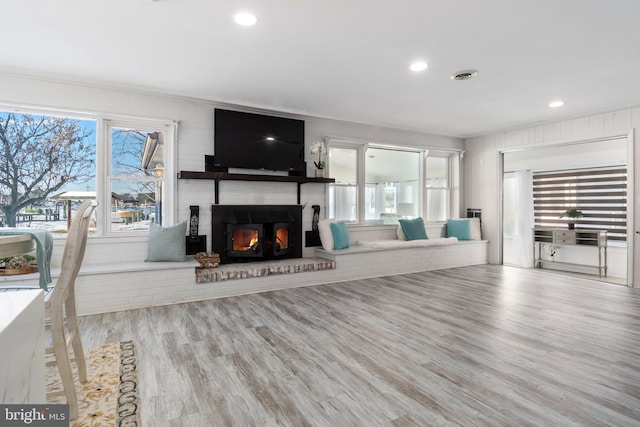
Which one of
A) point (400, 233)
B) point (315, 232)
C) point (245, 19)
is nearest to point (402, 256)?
point (400, 233)

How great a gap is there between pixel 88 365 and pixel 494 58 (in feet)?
14.2

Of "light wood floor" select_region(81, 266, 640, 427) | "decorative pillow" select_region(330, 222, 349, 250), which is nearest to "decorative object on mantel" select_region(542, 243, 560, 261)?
"light wood floor" select_region(81, 266, 640, 427)

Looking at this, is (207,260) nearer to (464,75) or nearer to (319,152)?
(319,152)

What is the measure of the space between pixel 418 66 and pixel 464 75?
61 centimetres

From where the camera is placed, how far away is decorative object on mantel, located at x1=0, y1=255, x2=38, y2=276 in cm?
353

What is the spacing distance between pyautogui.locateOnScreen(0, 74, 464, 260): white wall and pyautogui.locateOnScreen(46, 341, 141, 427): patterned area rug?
2332 millimetres

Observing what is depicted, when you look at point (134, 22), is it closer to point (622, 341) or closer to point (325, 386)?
point (325, 386)

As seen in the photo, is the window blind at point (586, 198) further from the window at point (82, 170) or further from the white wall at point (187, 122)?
the window at point (82, 170)

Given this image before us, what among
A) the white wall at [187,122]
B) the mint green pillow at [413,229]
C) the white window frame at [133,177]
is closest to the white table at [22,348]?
the white window frame at [133,177]

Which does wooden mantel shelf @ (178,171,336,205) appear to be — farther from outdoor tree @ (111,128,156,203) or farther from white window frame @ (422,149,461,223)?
white window frame @ (422,149,461,223)

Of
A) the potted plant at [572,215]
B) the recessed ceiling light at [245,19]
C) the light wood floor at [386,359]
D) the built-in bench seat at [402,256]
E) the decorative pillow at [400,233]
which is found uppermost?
the recessed ceiling light at [245,19]

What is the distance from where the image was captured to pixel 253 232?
197 inches

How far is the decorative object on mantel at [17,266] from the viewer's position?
11.6 ft

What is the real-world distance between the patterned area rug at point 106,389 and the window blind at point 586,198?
7.49m
